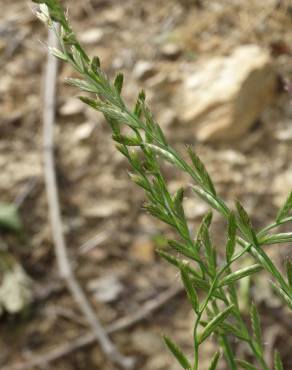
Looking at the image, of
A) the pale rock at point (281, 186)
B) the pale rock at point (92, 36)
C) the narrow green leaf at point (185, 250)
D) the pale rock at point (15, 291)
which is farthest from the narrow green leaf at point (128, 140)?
the pale rock at point (92, 36)

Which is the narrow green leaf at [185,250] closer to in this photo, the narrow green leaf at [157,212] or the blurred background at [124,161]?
the narrow green leaf at [157,212]

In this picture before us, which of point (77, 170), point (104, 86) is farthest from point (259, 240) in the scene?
point (77, 170)

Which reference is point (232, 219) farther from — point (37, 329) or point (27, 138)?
point (27, 138)

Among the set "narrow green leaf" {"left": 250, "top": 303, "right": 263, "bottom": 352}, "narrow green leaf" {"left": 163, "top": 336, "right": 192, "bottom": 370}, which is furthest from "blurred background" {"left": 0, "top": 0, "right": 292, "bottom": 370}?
"narrow green leaf" {"left": 163, "top": 336, "right": 192, "bottom": 370}

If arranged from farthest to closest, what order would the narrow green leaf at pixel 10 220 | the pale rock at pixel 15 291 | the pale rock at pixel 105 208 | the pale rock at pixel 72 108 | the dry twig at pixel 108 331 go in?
the pale rock at pixel 72 108, the pale rock at pixel 105 208, the narrow green leaf at pixel 10 220, the pale rock at pixel 15 291, the dry twig at pixel 108 331

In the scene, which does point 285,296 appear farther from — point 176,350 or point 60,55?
point 60,55

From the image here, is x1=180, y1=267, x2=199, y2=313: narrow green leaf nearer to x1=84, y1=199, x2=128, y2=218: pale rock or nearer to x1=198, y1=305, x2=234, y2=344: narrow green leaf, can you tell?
x1=198, y1=305, x2=234, y2=344: narrow green leaf

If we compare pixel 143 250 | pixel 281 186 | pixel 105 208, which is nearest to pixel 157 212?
pixel 143 250
